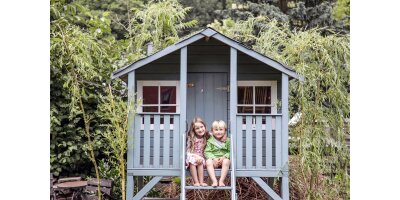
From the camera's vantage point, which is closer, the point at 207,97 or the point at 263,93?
the point at 263,93

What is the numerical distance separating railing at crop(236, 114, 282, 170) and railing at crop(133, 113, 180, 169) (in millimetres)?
858

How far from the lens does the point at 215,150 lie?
7.70 m

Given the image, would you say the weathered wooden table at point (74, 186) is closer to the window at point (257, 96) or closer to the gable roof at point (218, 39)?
the gable roof at point (218, 39)

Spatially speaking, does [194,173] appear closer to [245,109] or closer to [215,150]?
[215,150]

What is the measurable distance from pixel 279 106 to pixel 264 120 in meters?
0.66

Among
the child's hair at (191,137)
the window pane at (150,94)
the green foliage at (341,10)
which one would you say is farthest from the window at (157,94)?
the green foliage at (341,10)

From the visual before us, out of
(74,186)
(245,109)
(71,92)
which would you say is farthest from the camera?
(71,92)

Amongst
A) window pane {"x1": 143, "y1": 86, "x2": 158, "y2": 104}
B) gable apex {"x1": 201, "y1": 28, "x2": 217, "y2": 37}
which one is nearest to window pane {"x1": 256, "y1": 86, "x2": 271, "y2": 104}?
gable apex {"x1": 201, "y1": 28, "x2": 217, "y2": 37}

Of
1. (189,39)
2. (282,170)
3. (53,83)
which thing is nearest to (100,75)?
(53,83)

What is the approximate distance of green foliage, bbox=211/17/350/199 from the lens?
8430mm

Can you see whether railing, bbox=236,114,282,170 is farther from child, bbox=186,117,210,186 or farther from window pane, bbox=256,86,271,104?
window pane, bbox=256,86,271,104

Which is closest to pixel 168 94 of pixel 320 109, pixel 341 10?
pixel 320 109

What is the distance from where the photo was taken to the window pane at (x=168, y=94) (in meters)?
8.52

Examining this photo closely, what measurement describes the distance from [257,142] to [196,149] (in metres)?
0.84
